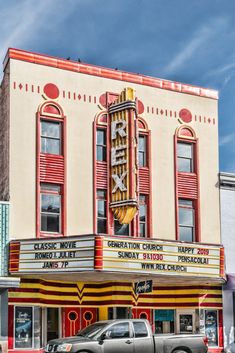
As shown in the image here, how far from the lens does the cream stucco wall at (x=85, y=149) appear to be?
32.5 meters

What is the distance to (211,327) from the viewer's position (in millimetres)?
35875

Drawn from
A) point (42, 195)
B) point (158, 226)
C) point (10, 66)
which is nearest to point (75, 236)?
point (42, 195)

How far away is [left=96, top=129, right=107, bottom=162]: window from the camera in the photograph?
34562 millimetres

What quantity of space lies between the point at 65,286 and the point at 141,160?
21.8ft

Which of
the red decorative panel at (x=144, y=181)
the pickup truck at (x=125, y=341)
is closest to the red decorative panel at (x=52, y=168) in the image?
the red decorative panel at (x=144, y=181)

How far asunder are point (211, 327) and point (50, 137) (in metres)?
11.3

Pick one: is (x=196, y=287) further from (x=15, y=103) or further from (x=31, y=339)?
(x=15, y=103)

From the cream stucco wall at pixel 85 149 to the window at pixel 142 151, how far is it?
374mm

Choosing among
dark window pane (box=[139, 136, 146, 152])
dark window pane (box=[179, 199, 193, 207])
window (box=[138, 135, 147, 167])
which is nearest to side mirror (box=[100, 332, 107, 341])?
window (box=[138, 135, 147, 167])

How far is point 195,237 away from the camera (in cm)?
3625

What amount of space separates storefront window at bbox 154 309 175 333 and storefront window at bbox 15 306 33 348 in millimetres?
6486

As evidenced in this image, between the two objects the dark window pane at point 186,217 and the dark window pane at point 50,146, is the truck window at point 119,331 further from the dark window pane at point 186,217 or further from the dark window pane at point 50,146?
the dark window pane at point 186,217

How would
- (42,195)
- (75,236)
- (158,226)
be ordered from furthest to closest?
(158,226), (42,195), (75,236)

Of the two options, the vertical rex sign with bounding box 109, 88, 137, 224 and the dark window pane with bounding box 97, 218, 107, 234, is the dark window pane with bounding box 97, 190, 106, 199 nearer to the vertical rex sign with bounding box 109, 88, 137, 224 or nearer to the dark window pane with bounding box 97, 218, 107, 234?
the vertical rex sign with bounding box 109, 88, 137, 224
